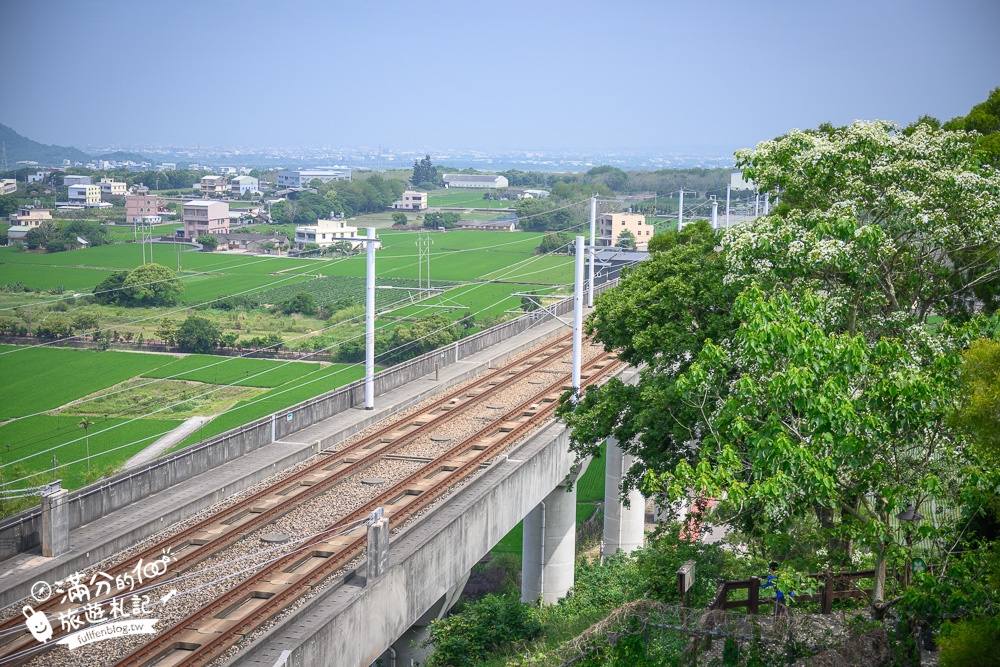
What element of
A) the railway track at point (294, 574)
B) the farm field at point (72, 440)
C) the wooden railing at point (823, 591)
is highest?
the wooden railing at point (823, 591)

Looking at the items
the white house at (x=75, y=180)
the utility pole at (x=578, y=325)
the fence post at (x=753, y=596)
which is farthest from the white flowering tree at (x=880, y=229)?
the white house at (x=75, y=180)

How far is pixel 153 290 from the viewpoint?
72.2m

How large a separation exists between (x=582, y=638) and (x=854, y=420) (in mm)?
4577

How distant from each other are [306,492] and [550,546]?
923 centimetres

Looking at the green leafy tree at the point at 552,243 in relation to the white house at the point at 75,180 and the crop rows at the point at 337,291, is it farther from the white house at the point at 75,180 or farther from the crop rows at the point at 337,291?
the white house at the point at 75,180

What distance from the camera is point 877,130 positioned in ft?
45.6

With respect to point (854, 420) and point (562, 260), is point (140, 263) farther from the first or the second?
point (854, 420)

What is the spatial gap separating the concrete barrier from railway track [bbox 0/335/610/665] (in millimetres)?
1356

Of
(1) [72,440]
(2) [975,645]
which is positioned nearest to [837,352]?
(2) [975,645]

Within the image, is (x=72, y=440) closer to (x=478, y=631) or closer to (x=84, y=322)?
(x=84, y=322)

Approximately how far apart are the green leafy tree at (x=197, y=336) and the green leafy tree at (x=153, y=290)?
8.38 metres

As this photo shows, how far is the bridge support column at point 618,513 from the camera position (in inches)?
1203

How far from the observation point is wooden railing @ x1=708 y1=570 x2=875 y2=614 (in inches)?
487

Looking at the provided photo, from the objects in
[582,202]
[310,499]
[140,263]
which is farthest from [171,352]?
[582,202]
